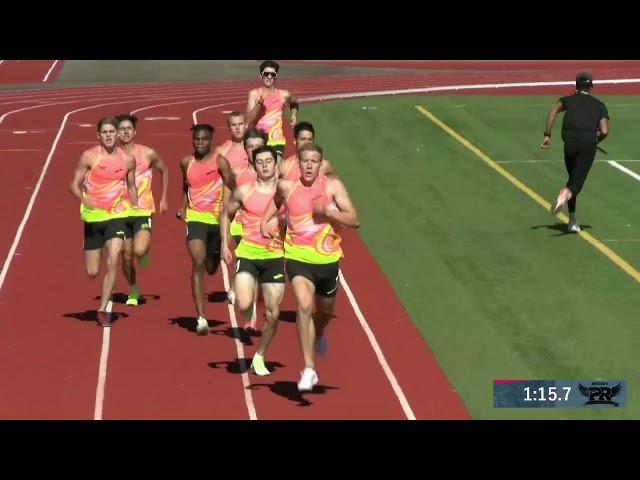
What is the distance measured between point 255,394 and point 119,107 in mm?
25064

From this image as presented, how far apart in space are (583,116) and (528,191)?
12.8ft

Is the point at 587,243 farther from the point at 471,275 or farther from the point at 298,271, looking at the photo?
the point at 298,271

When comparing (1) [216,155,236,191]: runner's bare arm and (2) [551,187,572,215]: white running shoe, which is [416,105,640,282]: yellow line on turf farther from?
(1) [216,155,236,191]: runner's bare arm

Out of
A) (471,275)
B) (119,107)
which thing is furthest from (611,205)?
(119,107)

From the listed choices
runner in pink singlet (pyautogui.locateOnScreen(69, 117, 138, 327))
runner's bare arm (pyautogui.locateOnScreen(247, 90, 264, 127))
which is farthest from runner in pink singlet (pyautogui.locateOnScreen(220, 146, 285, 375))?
runner's bare arm (pyautogui.locateOnScreen(247, 90, 264, 127))

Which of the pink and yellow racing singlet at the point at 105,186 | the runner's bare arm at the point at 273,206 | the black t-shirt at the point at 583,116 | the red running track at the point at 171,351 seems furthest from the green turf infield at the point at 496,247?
the pink and yellow racing singlet at the point at 105,186

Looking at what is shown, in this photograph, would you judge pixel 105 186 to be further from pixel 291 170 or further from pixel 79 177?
pixel 291 170

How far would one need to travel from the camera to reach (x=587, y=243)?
68.0ft

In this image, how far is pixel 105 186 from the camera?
1669 cm

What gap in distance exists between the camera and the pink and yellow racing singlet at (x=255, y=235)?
14.7m

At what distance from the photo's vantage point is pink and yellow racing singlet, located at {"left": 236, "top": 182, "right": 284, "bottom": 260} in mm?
14680

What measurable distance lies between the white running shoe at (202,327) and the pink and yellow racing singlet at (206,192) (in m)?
1.02

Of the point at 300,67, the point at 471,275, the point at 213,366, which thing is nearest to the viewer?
the point at 213,366

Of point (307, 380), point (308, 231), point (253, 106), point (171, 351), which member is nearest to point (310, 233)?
point (308, 231)
